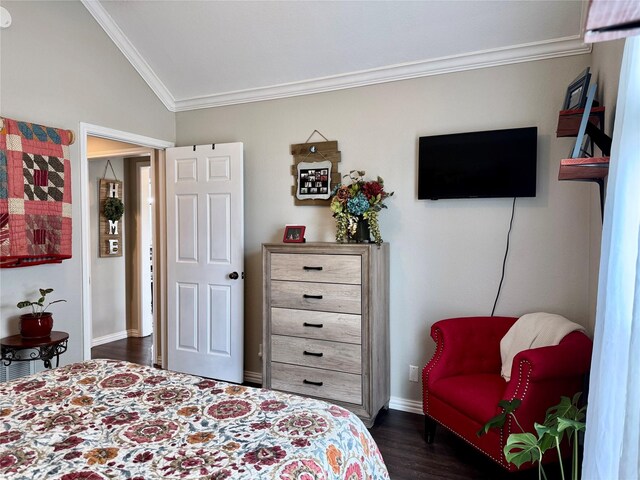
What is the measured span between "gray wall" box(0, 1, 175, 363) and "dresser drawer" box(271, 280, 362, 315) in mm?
1477

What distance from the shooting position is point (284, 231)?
11.9ft

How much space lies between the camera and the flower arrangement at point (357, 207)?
3.00 metres

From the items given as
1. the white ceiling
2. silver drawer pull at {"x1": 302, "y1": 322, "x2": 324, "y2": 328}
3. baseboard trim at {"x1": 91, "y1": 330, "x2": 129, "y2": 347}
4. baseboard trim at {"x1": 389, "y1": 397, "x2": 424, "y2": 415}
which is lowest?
baseboard trim at {"x1": 91, "y1": 330, "x2": 129, "y2": 347}

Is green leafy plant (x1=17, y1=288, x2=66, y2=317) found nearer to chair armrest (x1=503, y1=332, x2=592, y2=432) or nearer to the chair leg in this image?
the chair leg

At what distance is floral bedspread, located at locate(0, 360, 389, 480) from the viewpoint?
3.75 feet

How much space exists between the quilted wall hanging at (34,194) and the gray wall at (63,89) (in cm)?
11

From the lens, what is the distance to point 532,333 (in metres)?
2.50

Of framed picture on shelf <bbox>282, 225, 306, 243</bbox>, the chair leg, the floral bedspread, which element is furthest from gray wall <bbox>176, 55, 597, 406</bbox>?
the floral bedspread

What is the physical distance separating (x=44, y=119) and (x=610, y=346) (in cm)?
336

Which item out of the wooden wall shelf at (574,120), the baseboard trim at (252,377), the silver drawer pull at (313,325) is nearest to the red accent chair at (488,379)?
the silver drawer pull at (313,325)

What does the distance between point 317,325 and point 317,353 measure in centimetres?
20

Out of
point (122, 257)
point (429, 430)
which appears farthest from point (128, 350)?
point (429, 430)

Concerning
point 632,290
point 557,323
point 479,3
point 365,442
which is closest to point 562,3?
point 479,3

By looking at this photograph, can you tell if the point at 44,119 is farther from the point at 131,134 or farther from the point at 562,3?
the point at 562,3
